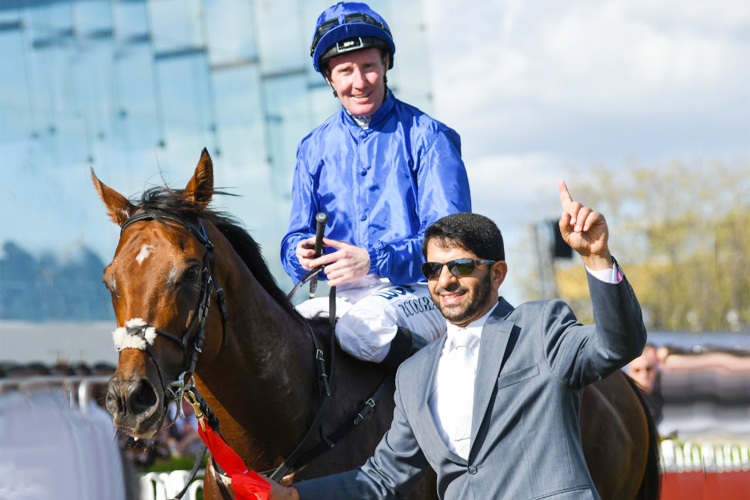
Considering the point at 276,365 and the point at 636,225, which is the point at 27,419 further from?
the point at 636,225

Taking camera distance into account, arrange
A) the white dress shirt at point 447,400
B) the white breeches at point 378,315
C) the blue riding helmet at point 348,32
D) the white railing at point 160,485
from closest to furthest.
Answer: the white dress shirt at point 447,400, the white breeches at point 378,315, the blue riding helmet at point 348,32, the white railing at point 160,485

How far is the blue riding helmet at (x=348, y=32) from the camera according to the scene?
12.7ft

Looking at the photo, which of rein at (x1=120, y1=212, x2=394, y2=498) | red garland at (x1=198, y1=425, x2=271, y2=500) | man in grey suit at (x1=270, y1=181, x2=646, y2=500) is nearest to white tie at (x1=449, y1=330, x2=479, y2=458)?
man in grey suit at (x1=270, y1=181, x2=646, y2=500)

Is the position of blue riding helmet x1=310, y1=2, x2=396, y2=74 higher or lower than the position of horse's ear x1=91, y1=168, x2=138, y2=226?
higher

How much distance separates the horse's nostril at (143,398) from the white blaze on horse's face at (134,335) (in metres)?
0.12

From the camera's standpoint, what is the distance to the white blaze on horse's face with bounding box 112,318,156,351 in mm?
2650

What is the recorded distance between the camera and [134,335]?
2.66m

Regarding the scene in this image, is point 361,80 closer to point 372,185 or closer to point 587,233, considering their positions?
point 372,185

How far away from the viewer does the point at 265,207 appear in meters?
14.6

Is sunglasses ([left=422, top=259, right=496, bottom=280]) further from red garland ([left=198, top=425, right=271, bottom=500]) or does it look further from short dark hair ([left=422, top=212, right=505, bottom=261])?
red garland ([left=198, top=425, right=271, bottom=500])

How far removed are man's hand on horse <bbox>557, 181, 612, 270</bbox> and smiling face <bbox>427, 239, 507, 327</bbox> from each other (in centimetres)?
34

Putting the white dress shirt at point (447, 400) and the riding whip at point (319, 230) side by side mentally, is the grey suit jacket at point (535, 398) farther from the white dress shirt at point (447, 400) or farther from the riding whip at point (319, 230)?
the riding whip at point (319, 230)

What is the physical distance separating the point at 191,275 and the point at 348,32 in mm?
1543

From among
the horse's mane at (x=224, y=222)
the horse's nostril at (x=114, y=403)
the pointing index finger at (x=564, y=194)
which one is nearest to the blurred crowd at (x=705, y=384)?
the horse's mane at (x=224, y=222)
